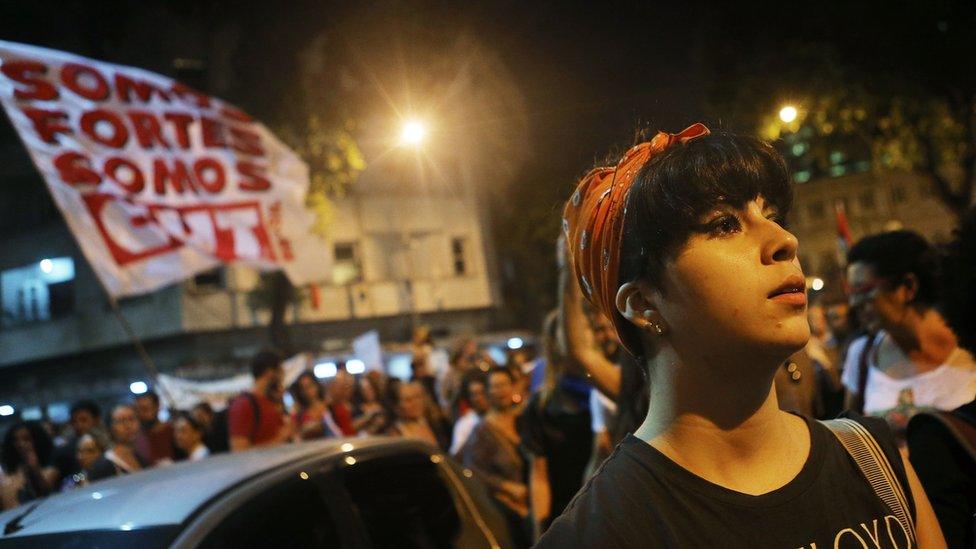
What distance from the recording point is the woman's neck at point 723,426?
1601 millimetres

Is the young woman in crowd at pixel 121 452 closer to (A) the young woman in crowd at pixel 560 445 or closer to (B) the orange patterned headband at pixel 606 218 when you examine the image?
(A) the young woman in crowd at pixel 560 445

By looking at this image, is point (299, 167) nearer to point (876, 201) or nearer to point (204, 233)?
point (204, 233)

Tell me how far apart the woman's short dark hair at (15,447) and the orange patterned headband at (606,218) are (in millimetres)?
6864

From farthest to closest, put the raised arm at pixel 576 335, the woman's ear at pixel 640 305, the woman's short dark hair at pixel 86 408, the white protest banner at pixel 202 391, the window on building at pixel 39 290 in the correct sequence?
1. the window on building at pixel 39 290
2. the white protest banner at pixel 202 391
3. the woman's short dark hair at pixel 86 408
4. the raised arm at pixel 576 335
5. the woman's ear at pixel 640 305

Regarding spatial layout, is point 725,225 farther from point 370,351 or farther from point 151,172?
point 370,351

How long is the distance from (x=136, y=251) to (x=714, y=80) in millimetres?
14773

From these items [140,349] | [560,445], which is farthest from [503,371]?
[140,349]

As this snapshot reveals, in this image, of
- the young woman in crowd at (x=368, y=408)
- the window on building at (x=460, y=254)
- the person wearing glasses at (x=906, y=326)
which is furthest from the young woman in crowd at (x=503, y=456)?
the window on building at (x=460, y=254)

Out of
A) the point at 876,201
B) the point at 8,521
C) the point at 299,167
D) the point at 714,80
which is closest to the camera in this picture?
the point at 8,521

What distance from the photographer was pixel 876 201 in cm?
5400

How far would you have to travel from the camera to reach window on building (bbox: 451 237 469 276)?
112ft

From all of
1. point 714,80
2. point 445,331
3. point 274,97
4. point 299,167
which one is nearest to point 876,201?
point 445,331

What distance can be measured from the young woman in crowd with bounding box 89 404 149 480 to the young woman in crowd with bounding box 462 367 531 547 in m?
2.13

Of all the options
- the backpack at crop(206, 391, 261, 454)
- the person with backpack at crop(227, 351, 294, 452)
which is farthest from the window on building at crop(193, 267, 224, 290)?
the person with backpack at crop(227, 351, 294, 452)
